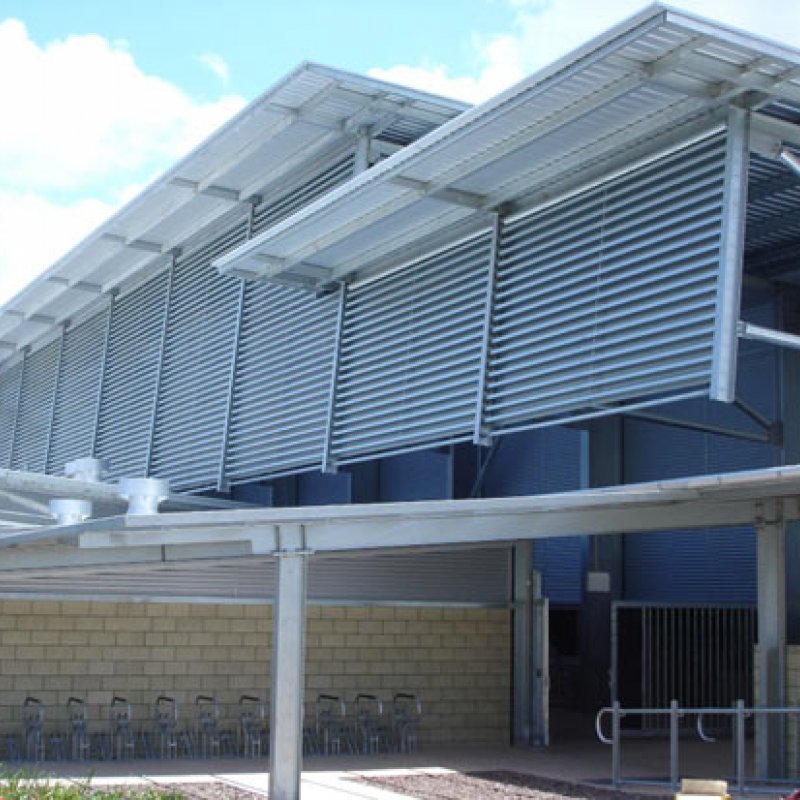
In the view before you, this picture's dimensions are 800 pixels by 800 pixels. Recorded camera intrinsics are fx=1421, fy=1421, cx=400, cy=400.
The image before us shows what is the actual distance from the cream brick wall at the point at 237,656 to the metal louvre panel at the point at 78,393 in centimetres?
851

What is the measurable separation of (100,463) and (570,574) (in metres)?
7.19

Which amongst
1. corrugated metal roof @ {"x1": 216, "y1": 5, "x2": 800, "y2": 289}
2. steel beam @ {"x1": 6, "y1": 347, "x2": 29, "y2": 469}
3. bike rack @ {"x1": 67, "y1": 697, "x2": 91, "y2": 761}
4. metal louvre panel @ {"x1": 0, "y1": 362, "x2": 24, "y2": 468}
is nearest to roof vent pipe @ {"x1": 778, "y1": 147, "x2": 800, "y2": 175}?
corrugated metal roof @ {"x1": 216, "y1": 5, "x2": 800, "y2": 289}

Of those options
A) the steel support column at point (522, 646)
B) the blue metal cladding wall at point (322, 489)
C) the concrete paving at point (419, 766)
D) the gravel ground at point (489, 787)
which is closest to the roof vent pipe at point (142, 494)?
the concrete paving at point (419, 766)

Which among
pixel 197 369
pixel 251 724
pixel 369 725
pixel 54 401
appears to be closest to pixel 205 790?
pixel 251 724

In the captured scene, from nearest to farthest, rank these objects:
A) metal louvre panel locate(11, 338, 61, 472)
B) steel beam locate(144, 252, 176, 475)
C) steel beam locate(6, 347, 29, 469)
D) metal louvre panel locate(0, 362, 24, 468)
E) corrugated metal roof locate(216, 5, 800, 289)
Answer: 1. corrugated metal roof locate(216, 5, 800, 289)
2. steel beam locate(144, 252, 176, 475)
3. metal louvre panel locate(11, 338, 61, 472)
4. steel beam locate(6, 347, 29, 469)
5. metal louvre panel locate(0, 362, 24, 468)

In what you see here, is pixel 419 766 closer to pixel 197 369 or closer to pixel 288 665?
pixel 288 665

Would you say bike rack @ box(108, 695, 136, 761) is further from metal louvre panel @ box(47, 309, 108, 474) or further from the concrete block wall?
metal louvre panel @ box(47, 309, 108, 474)

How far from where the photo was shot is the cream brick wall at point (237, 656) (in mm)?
15594

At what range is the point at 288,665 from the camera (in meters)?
10.2

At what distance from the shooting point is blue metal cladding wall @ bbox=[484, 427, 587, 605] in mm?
19734

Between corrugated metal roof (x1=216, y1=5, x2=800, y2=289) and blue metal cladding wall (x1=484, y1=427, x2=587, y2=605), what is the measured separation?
15.7 ft

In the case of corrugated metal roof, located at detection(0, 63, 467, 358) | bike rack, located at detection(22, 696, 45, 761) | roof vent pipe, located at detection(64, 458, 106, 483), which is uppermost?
corrugated metal roof, located at detection(0, 63, 467, 358)

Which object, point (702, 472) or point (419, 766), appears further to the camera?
point (702, 472)

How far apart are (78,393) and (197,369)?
18.6 ft
